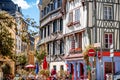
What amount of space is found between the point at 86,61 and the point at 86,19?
13.3 feet

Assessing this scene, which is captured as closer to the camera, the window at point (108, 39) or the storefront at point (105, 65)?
the storefront at point (105, 65)

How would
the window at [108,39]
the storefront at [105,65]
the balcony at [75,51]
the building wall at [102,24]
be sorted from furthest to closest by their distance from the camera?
the balcony at [75,51] → the window at [108,39] → the building wall at [102,24] → the storefront at [105,65]

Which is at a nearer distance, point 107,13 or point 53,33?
point 107,13

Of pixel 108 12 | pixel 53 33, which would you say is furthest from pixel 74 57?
pixel 53 33

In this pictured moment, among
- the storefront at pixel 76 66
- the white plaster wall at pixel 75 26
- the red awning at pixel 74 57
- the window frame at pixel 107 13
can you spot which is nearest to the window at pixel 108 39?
the window frame at pixel 107 13

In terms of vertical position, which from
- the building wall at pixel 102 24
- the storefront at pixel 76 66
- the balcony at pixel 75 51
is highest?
the building wall at pixel 102 24

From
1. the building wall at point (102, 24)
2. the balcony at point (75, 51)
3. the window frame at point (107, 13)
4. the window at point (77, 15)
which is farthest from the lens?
the window at point (77, 15)

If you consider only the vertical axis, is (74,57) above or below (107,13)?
below

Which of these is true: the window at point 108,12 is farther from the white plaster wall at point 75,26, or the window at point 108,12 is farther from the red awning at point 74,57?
the red awning at point 74,57

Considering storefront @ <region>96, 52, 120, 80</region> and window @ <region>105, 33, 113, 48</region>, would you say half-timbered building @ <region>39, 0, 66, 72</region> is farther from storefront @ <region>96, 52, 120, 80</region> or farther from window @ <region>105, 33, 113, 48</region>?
window @ <region>105, 33, 113, 48</region>

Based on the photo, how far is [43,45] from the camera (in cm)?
4516

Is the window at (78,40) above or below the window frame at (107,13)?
below

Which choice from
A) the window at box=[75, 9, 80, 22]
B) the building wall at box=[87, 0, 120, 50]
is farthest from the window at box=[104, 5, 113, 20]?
the window at box=[75, 9, 80, 22]

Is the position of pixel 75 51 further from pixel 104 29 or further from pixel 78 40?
pixel 104 29
